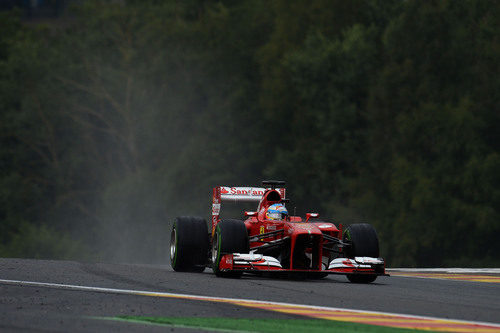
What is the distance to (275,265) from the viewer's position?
17.8 metres

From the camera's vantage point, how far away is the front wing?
698 inches

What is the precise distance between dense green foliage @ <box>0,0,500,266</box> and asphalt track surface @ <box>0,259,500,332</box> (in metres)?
29.0

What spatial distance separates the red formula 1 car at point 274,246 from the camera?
1794 cm

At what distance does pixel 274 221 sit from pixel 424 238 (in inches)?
1153

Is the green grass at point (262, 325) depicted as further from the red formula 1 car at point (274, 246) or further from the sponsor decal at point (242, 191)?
the sponsor decal at point (242, 191)

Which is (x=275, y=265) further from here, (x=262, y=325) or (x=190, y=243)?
(x=262, y=325)

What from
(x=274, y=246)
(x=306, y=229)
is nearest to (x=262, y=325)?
(x=306, y=229)

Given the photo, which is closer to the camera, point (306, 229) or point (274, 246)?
point (306, 229)

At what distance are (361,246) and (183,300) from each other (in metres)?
6.02

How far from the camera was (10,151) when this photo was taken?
72062mm

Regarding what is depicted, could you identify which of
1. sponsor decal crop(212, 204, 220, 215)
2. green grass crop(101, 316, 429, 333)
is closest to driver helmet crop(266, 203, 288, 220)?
sponsor decal crop(212, 204, 220, 215)

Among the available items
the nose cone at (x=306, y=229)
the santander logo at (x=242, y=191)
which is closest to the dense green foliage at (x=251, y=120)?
the santander logo at (x=242, y=191)

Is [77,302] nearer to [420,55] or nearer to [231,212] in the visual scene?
[420,55]

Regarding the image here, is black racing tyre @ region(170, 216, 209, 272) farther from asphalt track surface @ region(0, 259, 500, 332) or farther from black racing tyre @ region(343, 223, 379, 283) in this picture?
black racing tyre @ region(343, 223, 379, 283)
